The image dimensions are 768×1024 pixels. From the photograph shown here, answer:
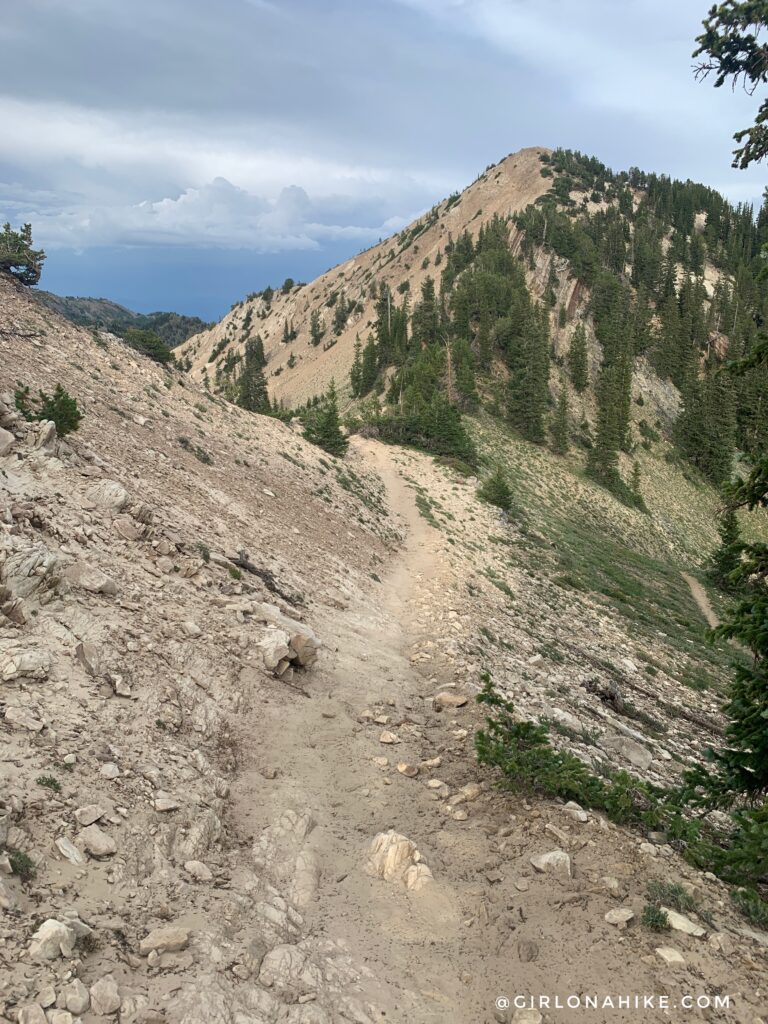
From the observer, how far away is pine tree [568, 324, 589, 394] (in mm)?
76625

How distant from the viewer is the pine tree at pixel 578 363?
7662 cm

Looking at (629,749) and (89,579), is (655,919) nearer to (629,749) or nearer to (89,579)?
(629,749)

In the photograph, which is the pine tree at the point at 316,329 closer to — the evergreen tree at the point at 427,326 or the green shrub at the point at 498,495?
the evergreen tree at the point at 427,326

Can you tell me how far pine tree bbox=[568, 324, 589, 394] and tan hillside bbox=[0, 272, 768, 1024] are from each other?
2407 inches

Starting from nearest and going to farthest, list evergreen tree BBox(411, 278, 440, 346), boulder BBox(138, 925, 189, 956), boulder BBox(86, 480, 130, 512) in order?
1. boulder BBox(138, 925, 189, 956)
2. boulder BBox(86, 480, 130, 512)
3. evergreen tree BBox(411, 278, 440, 346)

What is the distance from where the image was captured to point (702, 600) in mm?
42125

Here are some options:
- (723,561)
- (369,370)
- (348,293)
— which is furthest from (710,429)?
(348,293)

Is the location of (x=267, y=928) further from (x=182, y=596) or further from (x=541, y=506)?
(x=541, y=506)

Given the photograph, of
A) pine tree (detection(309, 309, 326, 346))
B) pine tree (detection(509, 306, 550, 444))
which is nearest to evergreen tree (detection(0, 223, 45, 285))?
pine tree (detection(509, 306, 550, 444))

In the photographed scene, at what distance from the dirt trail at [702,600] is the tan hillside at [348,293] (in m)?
64.3

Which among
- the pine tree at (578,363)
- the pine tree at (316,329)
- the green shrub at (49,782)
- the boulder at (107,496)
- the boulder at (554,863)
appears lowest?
the boulder at (554,863)

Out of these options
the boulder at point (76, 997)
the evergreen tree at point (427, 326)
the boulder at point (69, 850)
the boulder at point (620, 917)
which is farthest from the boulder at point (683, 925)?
the evergreen tree at point (427, 326)

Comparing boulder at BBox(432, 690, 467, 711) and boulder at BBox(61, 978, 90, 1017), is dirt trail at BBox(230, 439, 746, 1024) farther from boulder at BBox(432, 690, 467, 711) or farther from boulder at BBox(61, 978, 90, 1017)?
boulder at BBox(61, 978, 90, 1017)

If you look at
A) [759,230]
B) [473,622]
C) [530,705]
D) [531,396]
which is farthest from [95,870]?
[759,230]
